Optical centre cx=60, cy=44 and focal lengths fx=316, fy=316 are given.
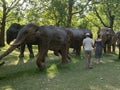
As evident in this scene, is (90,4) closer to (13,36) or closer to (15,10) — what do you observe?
(15,10)

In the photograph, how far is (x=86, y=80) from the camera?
13062 mm

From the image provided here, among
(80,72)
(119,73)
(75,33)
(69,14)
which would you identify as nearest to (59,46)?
(80,72)

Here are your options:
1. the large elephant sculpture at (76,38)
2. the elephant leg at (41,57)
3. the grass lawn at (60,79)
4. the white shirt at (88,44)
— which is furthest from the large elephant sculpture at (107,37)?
the elephant leg at (41,57)

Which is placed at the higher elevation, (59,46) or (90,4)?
(90,4)

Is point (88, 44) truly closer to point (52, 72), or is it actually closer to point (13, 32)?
point (52, 72)

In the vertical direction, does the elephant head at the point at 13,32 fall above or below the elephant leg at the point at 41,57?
above

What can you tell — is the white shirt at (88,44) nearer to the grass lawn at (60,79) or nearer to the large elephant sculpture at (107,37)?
the grass lawn at (60,79)

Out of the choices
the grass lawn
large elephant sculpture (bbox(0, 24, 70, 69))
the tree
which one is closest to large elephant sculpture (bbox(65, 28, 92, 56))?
large elephant sculpture (bbox(0, 24, 70, 69))

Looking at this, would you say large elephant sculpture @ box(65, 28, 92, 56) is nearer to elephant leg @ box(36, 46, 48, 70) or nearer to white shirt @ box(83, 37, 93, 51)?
white shirt @ box(83, 37, 93, 51)

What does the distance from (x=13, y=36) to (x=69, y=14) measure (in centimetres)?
1742

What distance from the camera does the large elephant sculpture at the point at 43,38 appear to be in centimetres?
1457

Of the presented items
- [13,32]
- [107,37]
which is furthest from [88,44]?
[107,37]

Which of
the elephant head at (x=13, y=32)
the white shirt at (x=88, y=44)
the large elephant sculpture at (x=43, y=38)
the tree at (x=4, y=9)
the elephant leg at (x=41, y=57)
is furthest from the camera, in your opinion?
the tree at (x=4, y=9)

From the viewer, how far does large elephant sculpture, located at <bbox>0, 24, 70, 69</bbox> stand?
14.6m
